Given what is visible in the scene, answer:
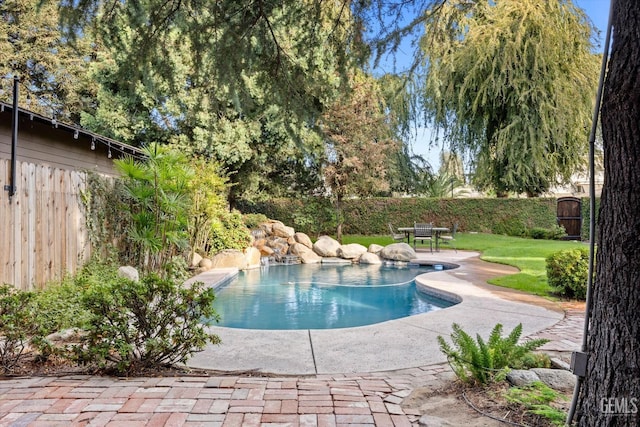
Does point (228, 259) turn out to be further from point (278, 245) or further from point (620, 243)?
point (620, 243)

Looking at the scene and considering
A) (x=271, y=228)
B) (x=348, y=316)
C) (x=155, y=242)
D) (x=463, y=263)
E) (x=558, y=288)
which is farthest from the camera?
(x=271, y=228)

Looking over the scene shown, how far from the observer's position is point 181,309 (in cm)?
312

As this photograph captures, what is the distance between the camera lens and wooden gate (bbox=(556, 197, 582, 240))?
16562 mm

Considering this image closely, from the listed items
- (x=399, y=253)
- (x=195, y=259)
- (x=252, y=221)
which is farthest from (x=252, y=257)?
(x=399, y=253)

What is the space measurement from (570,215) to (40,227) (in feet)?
58.8

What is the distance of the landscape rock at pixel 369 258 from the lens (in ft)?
40.4

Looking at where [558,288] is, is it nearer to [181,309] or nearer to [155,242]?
[181,309]

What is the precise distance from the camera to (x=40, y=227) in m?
5.38

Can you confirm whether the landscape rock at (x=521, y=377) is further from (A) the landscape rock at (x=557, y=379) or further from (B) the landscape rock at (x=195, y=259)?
(B) the landscape rock at (x=195, y=259)

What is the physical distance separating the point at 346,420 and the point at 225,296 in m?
6.26

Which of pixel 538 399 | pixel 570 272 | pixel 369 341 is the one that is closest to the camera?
pixel 538 399

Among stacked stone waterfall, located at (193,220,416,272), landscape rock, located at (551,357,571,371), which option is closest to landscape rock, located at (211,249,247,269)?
stacked stone waterfall, located at (193,220,416,272)

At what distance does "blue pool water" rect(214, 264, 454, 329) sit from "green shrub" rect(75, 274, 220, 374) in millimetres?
2946

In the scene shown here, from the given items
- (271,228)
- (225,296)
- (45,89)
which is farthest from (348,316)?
(45,89)
